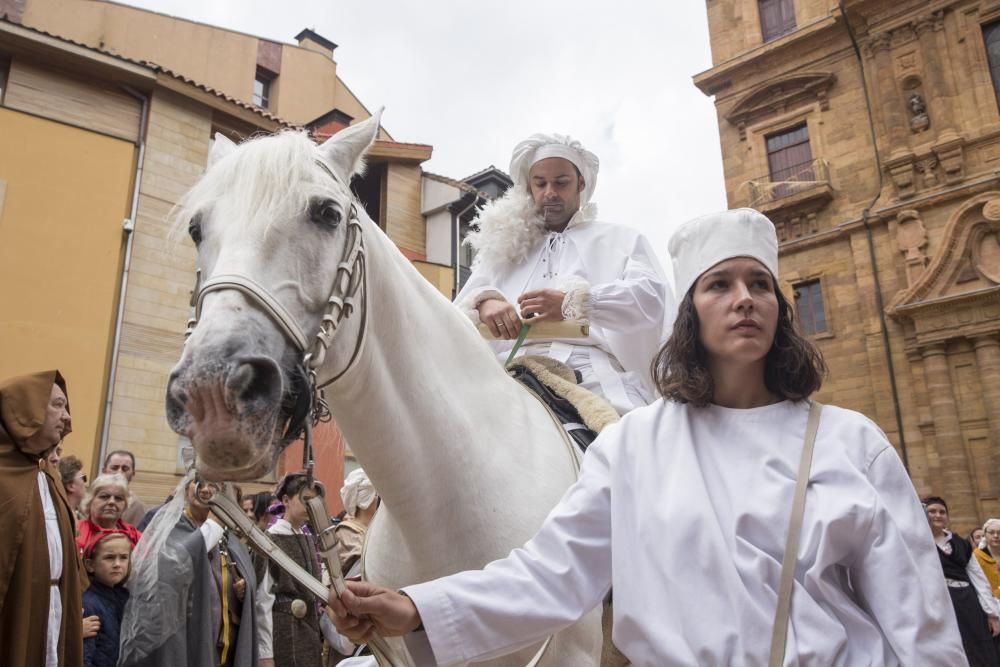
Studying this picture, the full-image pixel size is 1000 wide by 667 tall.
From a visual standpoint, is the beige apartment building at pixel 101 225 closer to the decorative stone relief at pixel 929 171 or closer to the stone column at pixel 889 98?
the stone column at pixel 889 98

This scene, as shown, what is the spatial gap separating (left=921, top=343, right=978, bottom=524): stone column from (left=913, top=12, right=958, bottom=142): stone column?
5652 millimetres

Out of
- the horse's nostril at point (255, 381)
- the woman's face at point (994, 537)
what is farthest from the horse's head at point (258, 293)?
the woman's face at point (994, 537)

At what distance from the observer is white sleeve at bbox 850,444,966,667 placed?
1.34 m

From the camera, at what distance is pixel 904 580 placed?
1388 mm

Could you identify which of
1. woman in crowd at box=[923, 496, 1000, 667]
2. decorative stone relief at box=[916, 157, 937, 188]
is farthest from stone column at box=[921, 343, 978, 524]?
woman in crowd at box=[923, 496, 1000, 667]

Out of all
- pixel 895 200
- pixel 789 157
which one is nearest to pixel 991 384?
pixel 895 200

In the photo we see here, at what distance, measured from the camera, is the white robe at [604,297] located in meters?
3.09

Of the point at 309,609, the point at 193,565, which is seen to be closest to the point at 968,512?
the point at 309,609

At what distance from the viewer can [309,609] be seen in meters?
5.42

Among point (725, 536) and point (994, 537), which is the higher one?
point (725, 536)

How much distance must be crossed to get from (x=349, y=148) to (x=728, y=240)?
3.77ft

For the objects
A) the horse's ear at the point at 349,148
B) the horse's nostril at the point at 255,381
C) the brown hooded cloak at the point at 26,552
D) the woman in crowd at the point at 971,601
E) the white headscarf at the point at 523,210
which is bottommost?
the woman in crowd at the point at 971,601

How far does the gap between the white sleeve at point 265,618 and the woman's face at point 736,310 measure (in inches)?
171

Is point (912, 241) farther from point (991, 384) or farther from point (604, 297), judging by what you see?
point (604, 297)
